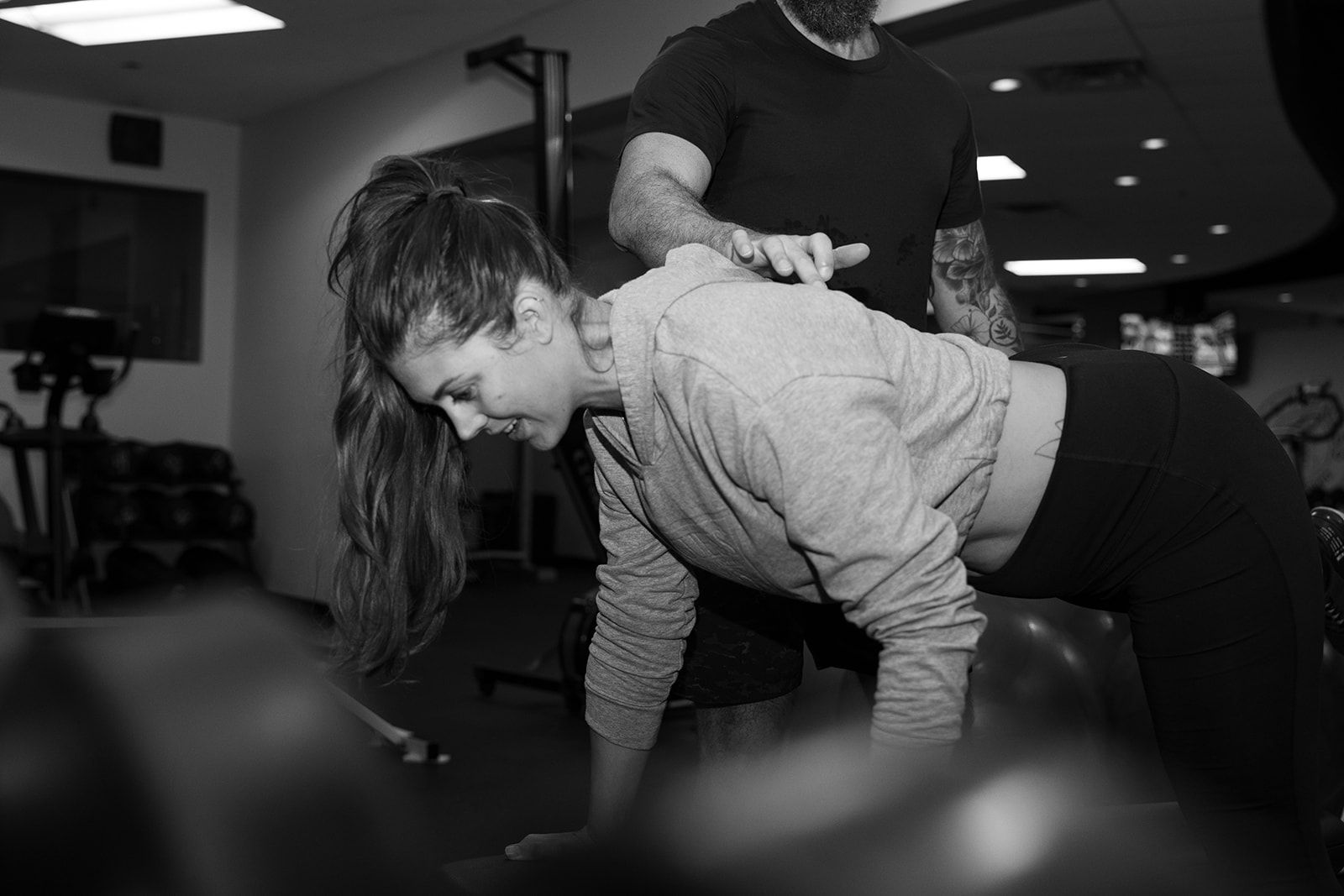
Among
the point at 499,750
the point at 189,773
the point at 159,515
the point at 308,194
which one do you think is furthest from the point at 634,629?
the point at 308,194

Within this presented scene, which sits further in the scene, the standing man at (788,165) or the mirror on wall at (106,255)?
the mirror on wall at (106,255)

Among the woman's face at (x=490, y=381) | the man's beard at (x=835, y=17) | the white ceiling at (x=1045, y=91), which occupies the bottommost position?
the woman's face at (x=490, y=381)

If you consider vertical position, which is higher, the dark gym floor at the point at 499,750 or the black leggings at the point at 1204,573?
the black leggings at the point at 1204,573

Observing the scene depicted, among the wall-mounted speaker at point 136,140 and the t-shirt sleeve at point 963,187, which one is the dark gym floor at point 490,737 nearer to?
the t-shirt sleeve at point 963,187

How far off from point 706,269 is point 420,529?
1.18ft

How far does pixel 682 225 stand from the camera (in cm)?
114

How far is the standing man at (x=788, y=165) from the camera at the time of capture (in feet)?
4.30

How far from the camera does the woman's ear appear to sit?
2.92 ft

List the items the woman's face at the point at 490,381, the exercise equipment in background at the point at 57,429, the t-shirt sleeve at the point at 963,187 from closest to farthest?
the woman's face at the point at 490,381 → the t-shirt sleeve at the point at 963,187 → the exercise equipment in background at the point at 57,429

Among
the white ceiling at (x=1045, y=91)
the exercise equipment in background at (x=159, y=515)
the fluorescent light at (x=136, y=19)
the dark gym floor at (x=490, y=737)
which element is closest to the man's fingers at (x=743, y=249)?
the dark gym floor at (x=490, y=737)

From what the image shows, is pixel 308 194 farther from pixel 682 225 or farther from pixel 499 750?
pixel 682 225

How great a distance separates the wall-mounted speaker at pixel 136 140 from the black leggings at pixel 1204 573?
667cm

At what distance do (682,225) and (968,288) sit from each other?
52cm

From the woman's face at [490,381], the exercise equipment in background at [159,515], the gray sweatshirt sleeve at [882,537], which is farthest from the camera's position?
the exercise equipment in background at [159,515]
